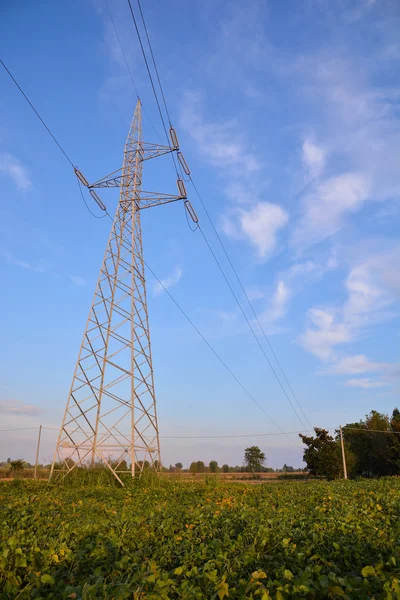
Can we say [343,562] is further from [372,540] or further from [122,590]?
[122,590]

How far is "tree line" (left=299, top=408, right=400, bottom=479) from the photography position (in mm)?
41188

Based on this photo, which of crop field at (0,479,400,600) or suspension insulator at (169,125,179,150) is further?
suspension insulator at (169,125,179,150)

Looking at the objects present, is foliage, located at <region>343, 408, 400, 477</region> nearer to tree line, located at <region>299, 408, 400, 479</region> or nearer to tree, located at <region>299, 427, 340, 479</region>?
tree line, located at <region>299, 408, 400, 479</region>

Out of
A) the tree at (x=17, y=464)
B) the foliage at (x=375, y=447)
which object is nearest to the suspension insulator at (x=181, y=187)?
the tree at (x=17, y=464)

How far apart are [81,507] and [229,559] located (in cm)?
518

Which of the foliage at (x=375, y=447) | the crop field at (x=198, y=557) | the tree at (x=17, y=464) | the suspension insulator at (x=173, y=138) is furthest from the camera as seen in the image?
the foliage at (x=375, y=447)

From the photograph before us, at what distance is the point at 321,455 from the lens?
41.2 meters

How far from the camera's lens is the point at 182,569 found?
11.7 feet

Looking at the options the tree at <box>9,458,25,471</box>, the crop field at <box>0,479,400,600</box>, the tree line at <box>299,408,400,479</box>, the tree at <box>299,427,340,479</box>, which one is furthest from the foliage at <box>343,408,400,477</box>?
the crop field at <box>0,479,400,600</box>

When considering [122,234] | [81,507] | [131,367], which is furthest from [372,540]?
[122,234]

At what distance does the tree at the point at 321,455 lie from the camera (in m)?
40.6

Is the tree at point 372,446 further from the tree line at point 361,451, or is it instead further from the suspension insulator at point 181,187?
the suspension insulator at point 181,187

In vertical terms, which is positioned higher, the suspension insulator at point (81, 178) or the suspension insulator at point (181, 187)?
the suspension insulator at point (81, 178)

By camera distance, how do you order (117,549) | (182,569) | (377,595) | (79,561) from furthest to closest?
(117,549) → (79,561) → (182,569) → (377,595)
